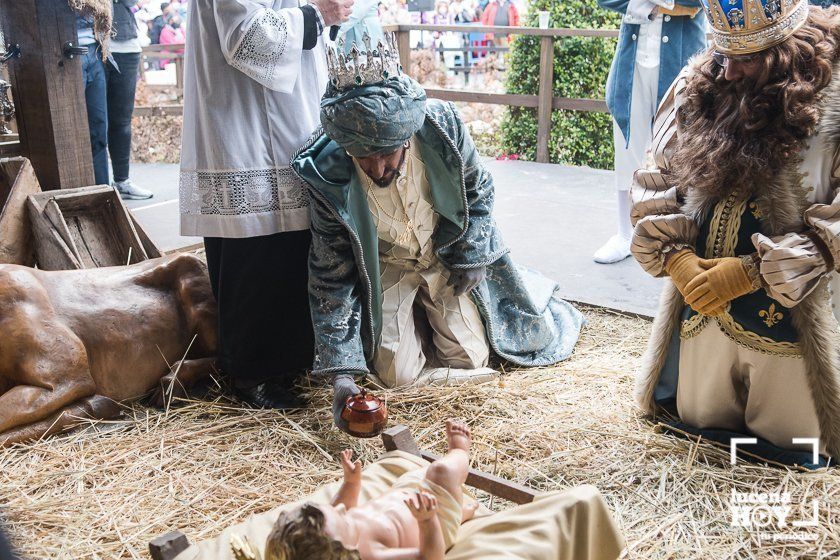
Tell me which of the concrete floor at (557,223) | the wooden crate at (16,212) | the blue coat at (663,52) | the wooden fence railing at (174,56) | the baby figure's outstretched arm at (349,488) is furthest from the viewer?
the wooden fence railing at (174,56)

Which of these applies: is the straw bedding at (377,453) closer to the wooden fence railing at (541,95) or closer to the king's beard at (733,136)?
the king's beard at (733,136)

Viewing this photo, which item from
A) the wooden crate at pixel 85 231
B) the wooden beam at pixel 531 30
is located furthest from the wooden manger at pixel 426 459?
the wooden beam at pixel 531 30

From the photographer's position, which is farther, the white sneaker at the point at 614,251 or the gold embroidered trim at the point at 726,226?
the white sneaker at the point at 614,251

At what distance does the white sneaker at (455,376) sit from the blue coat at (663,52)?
206cm

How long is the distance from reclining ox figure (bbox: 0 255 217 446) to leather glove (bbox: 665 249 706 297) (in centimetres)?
192

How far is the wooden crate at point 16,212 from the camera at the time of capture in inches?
157

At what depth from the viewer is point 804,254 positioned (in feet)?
8.53

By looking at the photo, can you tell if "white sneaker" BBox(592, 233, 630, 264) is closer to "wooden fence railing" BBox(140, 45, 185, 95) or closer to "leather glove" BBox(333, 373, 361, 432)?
"leather glove" BBox(333, 373, 361, 432)

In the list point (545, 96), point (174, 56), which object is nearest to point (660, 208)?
point (545, 96)

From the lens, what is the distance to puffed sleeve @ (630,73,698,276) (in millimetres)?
2924

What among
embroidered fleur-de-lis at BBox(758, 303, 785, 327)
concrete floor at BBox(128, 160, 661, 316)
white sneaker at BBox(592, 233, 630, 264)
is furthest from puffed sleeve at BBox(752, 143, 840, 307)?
white sneaker at BBox(592, 233, 630, 264)

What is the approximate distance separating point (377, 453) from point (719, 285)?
4.29 feet

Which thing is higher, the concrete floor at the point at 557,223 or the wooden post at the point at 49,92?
the wooden post at the point at 49,92

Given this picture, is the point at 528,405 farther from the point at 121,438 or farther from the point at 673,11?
the point at 673,11
